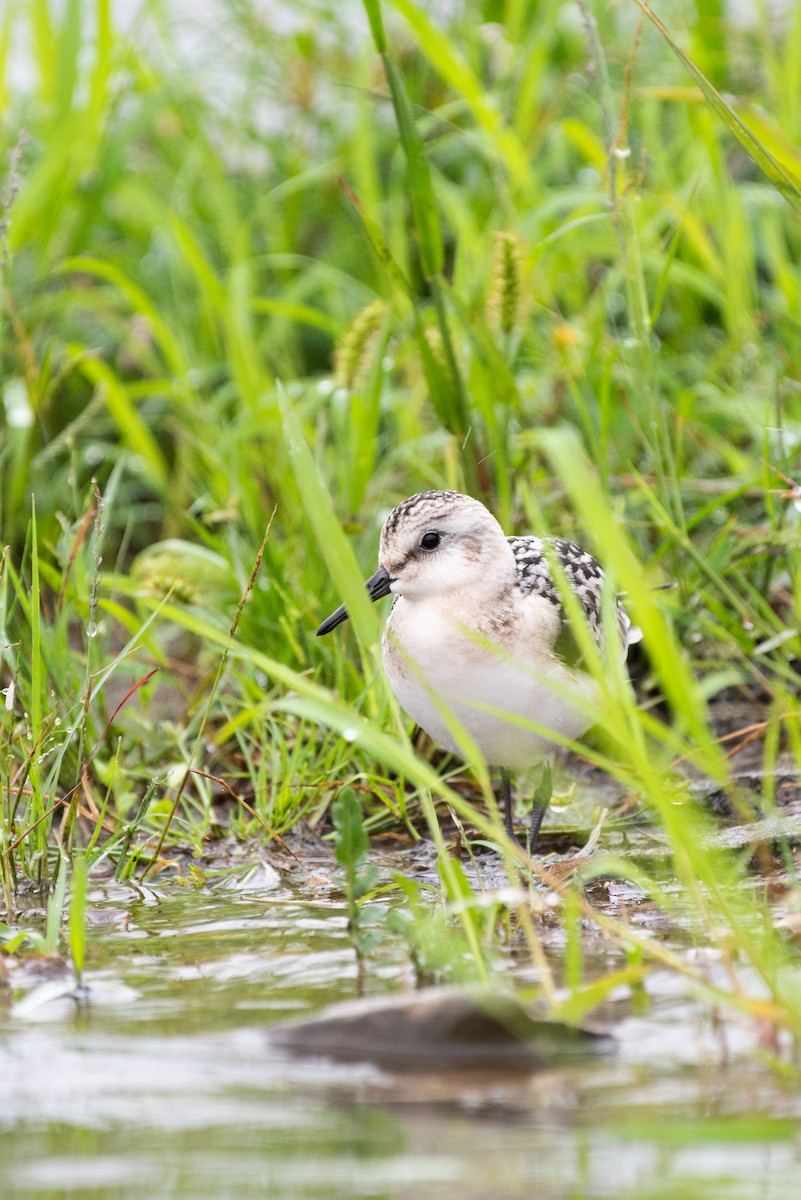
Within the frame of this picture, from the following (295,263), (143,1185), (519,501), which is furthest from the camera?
(295,263)

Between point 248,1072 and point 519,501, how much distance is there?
8.48 ft

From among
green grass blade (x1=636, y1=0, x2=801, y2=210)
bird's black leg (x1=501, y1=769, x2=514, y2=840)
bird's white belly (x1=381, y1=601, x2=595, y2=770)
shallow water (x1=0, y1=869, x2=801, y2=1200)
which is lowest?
bird's black leg (x1=501, y1=769, x2=514, y2=840)

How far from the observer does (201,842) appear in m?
3.84

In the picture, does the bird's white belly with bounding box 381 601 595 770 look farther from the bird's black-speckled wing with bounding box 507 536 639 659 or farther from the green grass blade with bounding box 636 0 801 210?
the green grass blade with bounding box 636 0 801 210

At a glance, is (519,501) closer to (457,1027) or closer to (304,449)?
(304,449)

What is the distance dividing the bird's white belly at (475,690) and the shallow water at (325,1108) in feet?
2.27

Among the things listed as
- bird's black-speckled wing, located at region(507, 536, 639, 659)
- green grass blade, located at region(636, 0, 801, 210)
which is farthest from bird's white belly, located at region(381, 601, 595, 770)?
green grass blade, located at region(636, 0, 801, 210)

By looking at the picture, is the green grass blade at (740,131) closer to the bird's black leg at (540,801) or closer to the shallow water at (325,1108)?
the bird's black leg at (540,801)

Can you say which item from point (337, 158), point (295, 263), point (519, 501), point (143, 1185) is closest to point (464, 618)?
point (519, 501)

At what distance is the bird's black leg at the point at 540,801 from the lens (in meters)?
3.84

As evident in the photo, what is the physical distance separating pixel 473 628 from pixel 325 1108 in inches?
60.1

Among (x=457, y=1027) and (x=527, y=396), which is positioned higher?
(x=527, y=396)

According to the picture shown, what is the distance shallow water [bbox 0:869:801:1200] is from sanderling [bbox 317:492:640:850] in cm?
71

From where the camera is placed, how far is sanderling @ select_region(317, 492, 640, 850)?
3.37 metres
